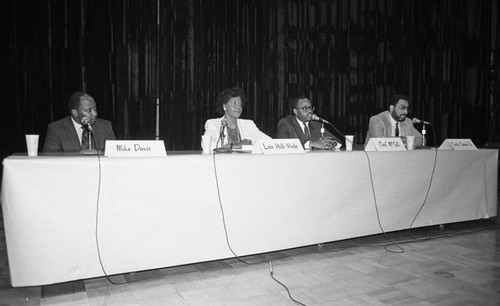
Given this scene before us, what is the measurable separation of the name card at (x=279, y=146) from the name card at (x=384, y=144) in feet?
1.91

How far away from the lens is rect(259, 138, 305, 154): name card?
7.40 ft

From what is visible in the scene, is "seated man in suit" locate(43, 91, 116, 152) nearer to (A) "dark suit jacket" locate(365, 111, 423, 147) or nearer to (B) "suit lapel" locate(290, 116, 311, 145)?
(B) "suit lapel" locate(290, 116, 311, 145)

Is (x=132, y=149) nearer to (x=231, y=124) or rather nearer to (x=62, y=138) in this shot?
(x=62, y=138)

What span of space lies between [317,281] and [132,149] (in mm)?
1139

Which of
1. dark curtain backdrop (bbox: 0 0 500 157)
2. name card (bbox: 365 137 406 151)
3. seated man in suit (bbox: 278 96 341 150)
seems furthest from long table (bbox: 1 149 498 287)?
dark curtain backdrop (bbox: 0 0 500 157)

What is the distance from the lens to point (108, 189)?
1808 mm

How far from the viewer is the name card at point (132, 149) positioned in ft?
6.22

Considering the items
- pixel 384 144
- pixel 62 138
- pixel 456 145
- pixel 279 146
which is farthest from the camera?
pixel 456 145

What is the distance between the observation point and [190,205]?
1.99 metres

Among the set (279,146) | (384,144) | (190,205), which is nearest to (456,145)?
(384,144)

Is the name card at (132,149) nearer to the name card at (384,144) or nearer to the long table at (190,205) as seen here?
the long table at (190,205)

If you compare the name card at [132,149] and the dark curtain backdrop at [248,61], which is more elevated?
the dark curtain backdrop at [248,61]

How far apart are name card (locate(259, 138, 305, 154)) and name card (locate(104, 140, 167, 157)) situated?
0.59m

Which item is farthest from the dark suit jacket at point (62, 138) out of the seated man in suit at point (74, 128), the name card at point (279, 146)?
the name card at point (279, 146)
